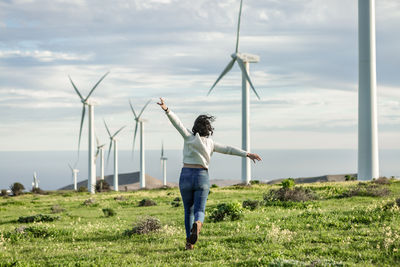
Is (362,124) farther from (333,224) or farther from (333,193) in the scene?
(333,224)

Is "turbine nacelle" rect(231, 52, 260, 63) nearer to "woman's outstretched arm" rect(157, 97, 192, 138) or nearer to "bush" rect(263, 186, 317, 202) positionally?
"bush" rect(263, 186, 317, 202)

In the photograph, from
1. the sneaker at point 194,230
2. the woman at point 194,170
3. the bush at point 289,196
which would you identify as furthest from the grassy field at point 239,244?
the bush at point 289,196

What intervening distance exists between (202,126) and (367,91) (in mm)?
45188

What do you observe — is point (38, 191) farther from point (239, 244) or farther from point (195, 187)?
point (195, 187)

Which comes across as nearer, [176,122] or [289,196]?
[176,122]

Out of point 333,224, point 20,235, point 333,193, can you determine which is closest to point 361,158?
point 333,193

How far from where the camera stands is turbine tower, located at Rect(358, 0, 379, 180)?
52844mm

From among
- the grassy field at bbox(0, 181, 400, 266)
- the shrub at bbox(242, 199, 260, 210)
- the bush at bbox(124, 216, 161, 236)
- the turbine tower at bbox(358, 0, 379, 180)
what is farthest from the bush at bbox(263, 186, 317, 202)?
the turbine tower at bbox(358, 0, 379, 180)

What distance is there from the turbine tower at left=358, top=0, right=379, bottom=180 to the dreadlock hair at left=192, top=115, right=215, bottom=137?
44.9 metres

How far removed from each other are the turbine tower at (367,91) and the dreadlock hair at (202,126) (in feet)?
147

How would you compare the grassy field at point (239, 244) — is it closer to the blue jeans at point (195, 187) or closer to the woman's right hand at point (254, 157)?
Result: the blue jeans at point (195, 187)

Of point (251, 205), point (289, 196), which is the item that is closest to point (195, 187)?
point (251, 205)

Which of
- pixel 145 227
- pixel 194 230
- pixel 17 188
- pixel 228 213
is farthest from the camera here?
pixel 17 188

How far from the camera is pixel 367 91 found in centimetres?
5291
